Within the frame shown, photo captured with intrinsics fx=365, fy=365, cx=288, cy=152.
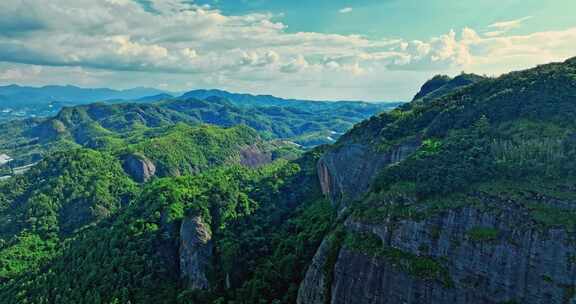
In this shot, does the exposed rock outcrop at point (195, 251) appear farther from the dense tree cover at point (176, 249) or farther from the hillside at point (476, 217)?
the hillside at point (476, 217)

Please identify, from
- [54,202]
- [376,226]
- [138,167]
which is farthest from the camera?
[138,167]

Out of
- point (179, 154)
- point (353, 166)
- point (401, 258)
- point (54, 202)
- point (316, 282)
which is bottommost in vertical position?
point (54, 202)

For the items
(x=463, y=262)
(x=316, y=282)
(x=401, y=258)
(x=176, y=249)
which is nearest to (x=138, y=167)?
(x=176, y=249)

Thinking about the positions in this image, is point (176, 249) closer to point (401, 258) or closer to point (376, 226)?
point (376, 226)

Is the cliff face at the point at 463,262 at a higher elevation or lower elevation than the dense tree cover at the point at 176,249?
higher

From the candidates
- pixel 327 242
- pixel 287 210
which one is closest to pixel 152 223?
pixel 287 210

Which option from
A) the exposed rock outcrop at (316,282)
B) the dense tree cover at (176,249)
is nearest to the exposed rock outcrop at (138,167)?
the dense tree cover at (176,249)

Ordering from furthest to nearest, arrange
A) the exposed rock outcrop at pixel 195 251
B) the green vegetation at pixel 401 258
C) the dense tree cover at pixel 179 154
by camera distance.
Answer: the dense tree cover at pixel 179 154 < the exposed rock outcrop at pixel 195 251 < the green vegetation at pixel 401 258

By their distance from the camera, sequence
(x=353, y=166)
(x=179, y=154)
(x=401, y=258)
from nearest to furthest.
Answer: (x=401, y=258) < (x=353, y=166) < (x=179, y=154)
